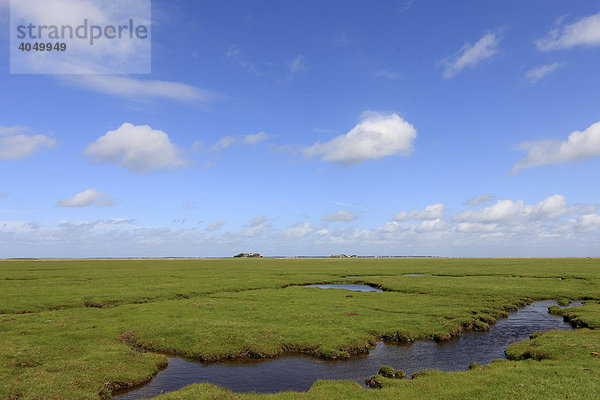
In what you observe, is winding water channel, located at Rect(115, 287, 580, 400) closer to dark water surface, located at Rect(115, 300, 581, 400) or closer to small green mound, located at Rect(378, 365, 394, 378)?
dark water surface, located at Rect(115, 300, 581, 400)

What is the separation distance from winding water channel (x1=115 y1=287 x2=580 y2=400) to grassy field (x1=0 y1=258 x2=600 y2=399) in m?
1.22

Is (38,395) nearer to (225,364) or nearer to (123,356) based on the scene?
(123,356)

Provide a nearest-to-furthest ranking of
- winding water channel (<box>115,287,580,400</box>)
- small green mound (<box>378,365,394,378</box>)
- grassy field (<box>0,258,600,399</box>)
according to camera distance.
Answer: grassy field (<box>0,258,600,399</box>)
winding water channel (<box>115,287,580,400</box>)
small green mound (<box>378,365,394,378</box>)

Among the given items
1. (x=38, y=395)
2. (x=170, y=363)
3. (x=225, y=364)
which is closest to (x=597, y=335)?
(x=225, y=364)

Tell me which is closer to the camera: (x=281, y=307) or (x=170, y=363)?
(x=170, y=363)

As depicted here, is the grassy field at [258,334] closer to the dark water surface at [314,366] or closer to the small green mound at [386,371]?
the dark water surface at [314,366]

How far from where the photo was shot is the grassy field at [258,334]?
20.9 meters

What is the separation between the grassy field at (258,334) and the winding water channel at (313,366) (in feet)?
4.00

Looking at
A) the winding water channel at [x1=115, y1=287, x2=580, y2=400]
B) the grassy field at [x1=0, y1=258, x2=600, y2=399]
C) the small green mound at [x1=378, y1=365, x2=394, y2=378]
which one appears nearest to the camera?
the grassy field at [x1=0, y1=258, x2=600, y2=399]

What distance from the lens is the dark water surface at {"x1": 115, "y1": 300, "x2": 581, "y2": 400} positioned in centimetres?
2411

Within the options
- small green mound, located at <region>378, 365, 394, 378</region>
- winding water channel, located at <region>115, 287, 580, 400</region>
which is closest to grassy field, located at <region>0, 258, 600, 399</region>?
winding water channel, located at <region>115, 287, 580, 400</region>

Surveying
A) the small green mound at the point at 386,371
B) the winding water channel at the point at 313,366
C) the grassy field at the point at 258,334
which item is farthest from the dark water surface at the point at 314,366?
the grassy field at the point at 258,334

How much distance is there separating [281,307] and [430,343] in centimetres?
1954

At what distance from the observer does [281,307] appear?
45.8 meters
